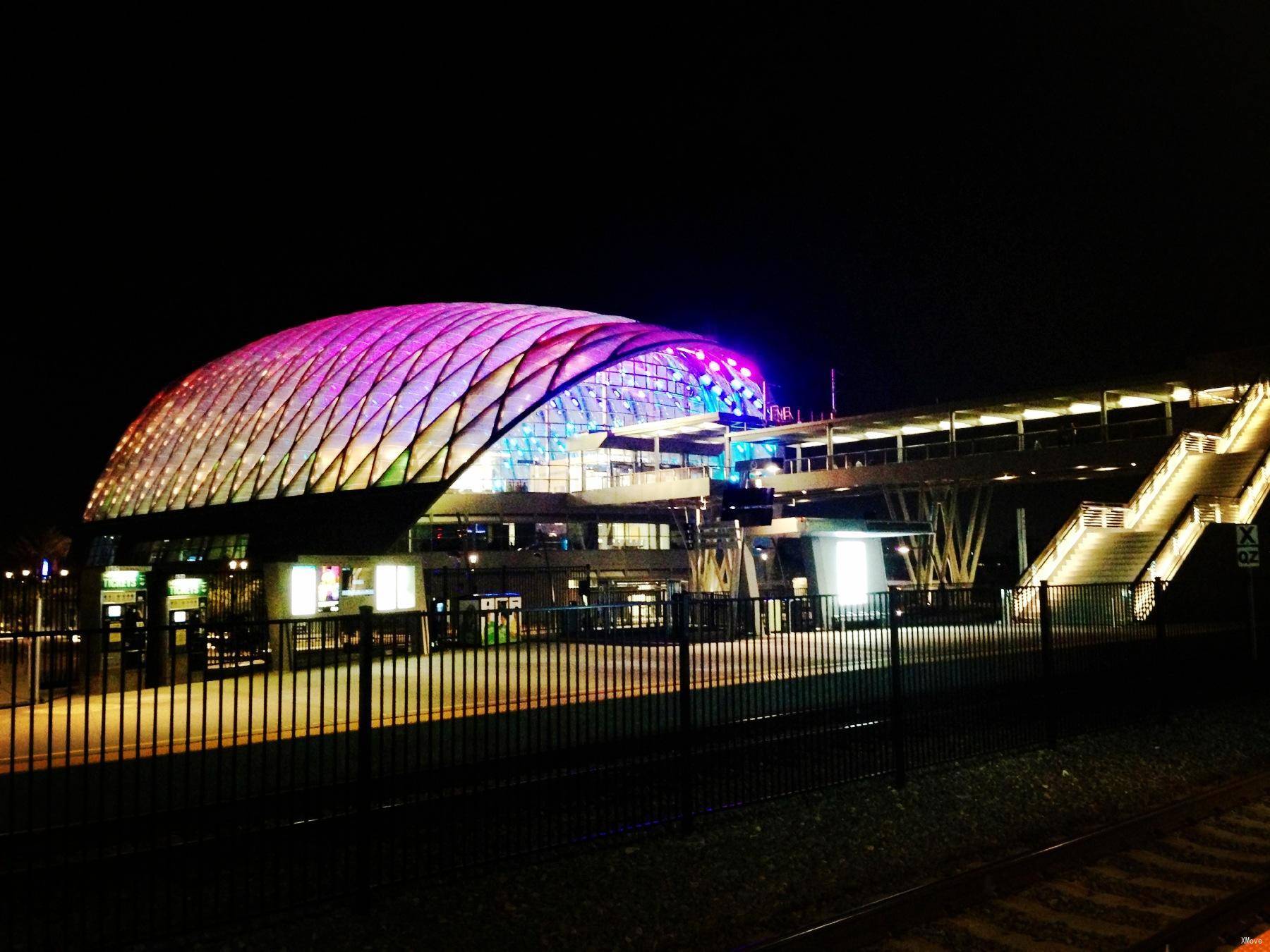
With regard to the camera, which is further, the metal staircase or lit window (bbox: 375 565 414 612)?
the metal staircase

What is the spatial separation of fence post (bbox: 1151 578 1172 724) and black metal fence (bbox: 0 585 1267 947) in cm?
5

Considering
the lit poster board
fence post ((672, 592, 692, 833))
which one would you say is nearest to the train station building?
the lit poster board

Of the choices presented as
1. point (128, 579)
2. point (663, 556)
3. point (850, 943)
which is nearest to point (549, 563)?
point (663, 556)

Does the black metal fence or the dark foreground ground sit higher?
the black metal fence

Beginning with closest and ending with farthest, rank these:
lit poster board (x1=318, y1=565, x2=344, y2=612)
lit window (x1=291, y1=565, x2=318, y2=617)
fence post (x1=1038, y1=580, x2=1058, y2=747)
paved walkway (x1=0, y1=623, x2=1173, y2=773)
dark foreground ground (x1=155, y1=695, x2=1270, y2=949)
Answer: dark foreground ground (x1=155, y1=695, x2=1270, y2=949) < paved walkway (x1=0, y1=623, x2=1173, y2=773) < fence post (x1=1038, y1=580, x2=1058, y2=747) < lit window (x1=291, y1=565, x2=318, y2=617) < lit poster board (x1=318, y1=565, x2=344, y2=612)

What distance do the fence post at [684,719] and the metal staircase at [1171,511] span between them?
20.1 meters

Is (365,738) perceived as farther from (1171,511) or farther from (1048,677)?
(1171,511)

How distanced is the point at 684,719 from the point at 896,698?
11.1 ft

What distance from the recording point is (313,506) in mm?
34469

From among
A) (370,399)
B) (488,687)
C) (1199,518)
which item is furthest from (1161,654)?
(370,399)

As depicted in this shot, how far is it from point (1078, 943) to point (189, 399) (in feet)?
170

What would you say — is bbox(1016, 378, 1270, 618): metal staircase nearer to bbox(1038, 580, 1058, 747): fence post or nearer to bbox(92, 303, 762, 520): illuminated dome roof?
bbox(1038, 580, 1058, 747): fence post

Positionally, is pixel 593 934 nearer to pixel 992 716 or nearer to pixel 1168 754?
pixel 992 716

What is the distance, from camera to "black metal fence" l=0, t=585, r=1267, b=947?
791 cm
